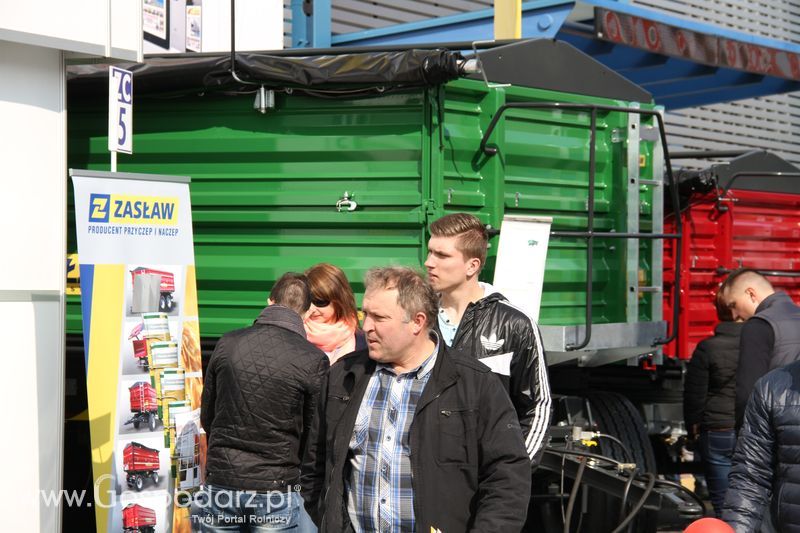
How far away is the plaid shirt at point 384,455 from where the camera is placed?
10.8 feet

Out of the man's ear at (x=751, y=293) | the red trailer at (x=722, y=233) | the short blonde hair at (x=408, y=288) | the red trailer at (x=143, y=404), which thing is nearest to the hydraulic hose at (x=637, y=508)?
the man's ear at (x=751, y=293)

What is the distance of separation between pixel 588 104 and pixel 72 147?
325cm

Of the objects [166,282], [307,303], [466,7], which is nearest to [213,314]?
[166,282]

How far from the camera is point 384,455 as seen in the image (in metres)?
3.32

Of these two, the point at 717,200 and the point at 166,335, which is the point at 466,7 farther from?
the point at 166,335

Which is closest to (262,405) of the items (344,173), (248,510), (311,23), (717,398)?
(248,510)

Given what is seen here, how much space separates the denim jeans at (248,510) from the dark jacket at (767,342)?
2.63 metres

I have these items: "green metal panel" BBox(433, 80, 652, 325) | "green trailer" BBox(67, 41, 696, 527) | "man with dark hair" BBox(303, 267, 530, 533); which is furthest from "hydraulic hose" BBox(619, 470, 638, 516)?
"man with dark hair" BBox(303, 267, 530, 533)

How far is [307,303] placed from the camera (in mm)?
5043

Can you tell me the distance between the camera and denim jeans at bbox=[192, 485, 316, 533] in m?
4.70

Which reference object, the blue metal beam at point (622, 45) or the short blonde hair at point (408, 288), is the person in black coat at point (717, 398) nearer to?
the blue metal beam at point (622, 45)

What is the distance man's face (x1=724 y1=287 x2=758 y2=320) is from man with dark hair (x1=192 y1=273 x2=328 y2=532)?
319 centimetres

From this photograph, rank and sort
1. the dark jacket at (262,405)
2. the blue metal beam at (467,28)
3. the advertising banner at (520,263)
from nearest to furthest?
the dark jacket at (262,405), the advertising banner at (520,263), the blue metal beam at (467,28)

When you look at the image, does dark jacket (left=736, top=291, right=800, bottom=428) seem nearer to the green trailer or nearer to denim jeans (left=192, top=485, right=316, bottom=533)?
the green trailer
